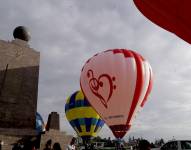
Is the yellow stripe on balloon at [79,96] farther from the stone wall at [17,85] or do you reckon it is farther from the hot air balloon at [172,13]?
the hot air balloon at [172,13]

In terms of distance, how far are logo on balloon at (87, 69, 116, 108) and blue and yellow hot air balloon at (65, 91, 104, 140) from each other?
8143mm

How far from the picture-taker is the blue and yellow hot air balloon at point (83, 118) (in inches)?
1257

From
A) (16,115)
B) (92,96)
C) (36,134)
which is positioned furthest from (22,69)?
(92,96)

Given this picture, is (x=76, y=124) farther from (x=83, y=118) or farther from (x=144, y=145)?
(x=144, y=145)

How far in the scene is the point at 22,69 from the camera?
1171 inches

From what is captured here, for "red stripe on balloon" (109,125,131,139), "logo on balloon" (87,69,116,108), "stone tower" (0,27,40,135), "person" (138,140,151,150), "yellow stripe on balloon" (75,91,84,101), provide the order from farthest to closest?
"yellow stripe on balloon" (75,91,84,101) → "stone tower" (0,27,40,135) → "logo on balloon" (87,69,116,108) → "red stripe on balloon" (109,125,131,139) → "person" (138,140,151,150)

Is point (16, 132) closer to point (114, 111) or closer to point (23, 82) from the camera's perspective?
point (23, 82)

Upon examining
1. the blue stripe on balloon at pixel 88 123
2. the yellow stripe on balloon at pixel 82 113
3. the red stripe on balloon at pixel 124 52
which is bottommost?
the blue stripe on balloon at pixel 88 123

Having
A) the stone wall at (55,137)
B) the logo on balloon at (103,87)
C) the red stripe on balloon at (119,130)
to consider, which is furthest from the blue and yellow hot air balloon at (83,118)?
the red stripe on balloon at (119,130)

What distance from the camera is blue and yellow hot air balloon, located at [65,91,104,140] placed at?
3194 cm

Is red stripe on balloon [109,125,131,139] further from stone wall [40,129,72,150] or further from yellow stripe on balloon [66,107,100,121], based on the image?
yellow stripe on balloon [66,107,100,121]

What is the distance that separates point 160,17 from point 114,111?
16902mm

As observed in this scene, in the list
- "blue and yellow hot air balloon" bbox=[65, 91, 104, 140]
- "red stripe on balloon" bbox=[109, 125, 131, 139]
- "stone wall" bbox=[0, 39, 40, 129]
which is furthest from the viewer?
"blue and yellow hot air balloon" bbox=[65, 91, 104, 140]

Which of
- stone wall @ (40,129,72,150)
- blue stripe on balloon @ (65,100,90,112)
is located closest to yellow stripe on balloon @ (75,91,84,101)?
blue stripe on balloon @ (65,100,90,112)
